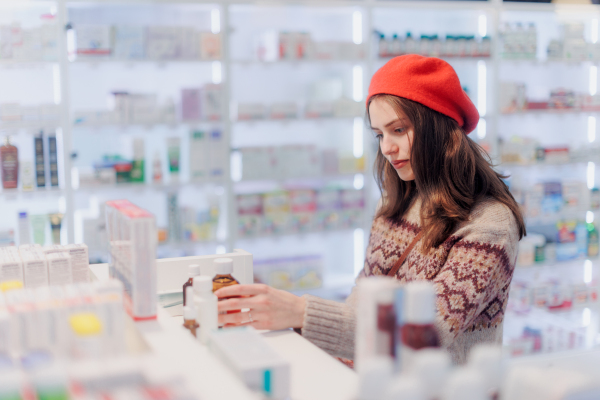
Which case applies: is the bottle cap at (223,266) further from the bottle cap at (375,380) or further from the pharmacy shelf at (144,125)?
the pharmacy shelf at (144,125)

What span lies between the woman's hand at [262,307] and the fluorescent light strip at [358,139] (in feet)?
8.10

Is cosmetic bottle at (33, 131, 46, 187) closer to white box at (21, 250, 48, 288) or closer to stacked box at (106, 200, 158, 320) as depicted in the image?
white box at (21, 250, 48, 288)

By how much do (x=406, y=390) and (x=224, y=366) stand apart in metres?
0.43

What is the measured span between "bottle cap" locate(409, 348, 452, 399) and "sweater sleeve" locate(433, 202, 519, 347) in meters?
0.79

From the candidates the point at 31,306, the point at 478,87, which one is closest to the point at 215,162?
the point at 478,87

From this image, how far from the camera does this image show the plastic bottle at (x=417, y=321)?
831 mm

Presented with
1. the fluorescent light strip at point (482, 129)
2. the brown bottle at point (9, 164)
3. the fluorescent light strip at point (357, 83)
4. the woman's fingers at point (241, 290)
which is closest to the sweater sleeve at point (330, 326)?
the woman's fingers at point (241, 290)

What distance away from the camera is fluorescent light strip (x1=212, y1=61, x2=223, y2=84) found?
376cm

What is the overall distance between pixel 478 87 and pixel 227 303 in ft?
10.7

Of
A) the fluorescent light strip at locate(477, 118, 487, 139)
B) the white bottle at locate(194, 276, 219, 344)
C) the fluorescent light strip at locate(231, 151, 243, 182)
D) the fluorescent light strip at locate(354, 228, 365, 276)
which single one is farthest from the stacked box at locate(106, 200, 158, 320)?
the fluorescent light strip at locate(477, 118, 487, 139)

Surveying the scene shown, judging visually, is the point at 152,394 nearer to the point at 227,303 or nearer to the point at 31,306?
the point at 31,306

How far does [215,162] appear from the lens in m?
3.66

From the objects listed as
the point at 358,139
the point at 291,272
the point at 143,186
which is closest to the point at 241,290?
the point at 143,186

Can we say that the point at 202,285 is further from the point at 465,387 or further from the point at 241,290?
the point at 465,387
